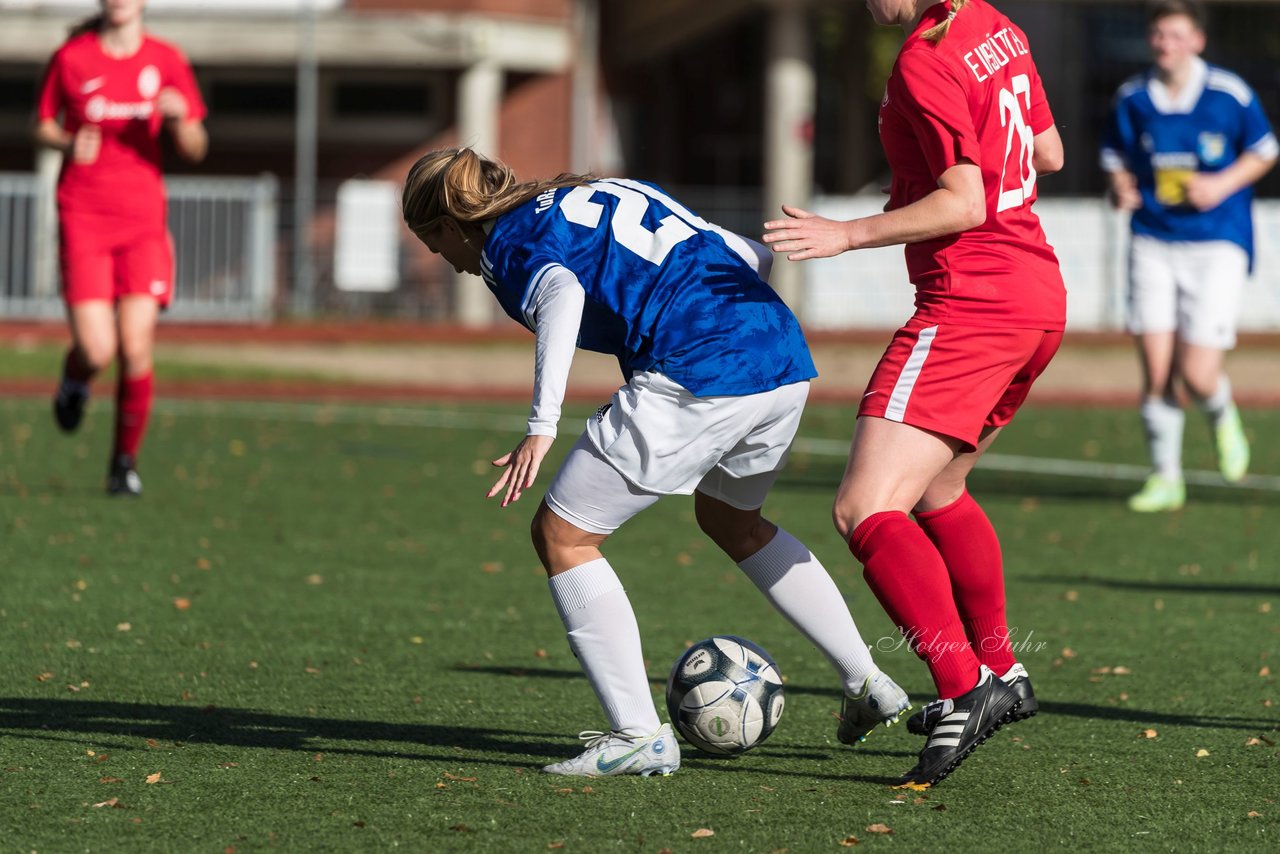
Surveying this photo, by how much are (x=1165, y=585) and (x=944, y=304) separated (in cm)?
357

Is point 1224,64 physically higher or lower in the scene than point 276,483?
higher

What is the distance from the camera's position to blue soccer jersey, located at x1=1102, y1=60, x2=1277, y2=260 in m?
9.58

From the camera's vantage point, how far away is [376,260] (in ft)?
86.7

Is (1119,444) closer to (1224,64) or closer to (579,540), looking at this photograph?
(579,540)

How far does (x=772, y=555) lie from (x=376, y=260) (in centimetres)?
2224

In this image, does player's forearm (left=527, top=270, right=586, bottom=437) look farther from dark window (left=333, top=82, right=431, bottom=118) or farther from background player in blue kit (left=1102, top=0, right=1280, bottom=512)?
dark window (left=333, top=82, right=431, bottom=118)

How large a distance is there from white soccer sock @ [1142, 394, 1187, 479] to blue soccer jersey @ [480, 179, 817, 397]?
5814 millimetres

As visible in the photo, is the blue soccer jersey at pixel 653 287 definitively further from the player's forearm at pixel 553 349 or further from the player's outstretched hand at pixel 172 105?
the player's outstretched hand at pixel 172 105

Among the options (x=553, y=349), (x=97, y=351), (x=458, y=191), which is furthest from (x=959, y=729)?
(x=97, y=351)

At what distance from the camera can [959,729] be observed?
4.26 meters

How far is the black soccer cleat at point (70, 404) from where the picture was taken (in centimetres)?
966

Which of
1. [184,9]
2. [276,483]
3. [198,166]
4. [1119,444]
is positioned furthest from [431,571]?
[198,166]

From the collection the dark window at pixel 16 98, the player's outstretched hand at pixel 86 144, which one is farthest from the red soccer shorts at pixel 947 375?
the dark window at pixel 16 98

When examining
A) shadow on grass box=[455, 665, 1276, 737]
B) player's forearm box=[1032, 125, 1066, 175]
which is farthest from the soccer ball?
player's forearm box=[1032, 125, 1066, 175]
